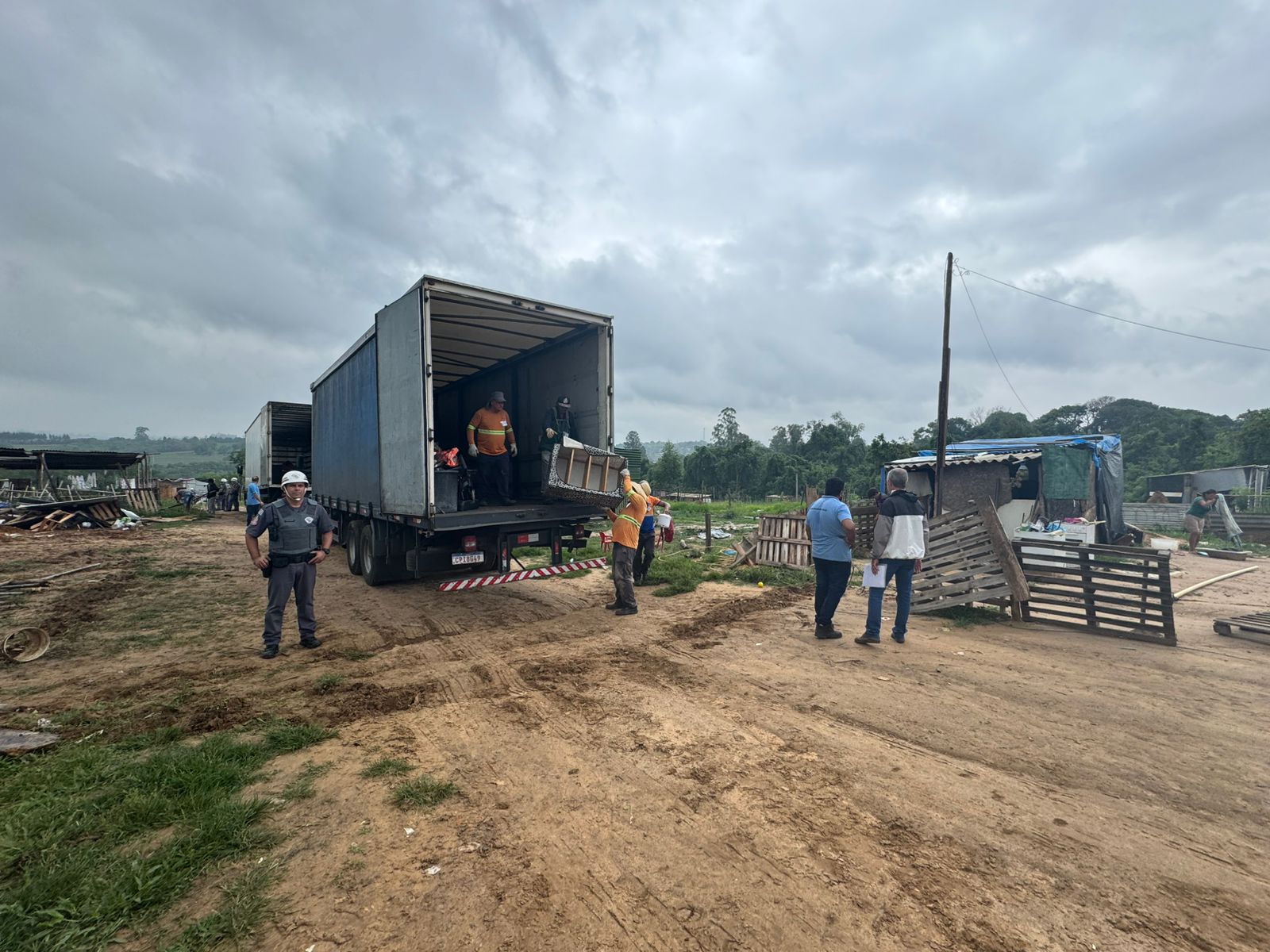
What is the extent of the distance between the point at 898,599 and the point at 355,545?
8162 mm

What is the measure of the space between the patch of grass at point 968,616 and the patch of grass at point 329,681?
6.41 meters

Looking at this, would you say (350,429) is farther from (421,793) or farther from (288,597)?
(421,793)

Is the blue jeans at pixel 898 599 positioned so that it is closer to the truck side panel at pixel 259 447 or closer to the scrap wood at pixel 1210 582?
the scrap wood at pixel 1210 582

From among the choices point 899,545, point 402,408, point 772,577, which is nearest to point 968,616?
point 899,545

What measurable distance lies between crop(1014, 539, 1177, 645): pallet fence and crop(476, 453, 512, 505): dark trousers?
6.70 meters

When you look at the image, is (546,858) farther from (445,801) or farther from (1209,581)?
(1209,581)

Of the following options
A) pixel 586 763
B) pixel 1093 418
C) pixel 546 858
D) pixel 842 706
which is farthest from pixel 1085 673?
pixel 1093 418

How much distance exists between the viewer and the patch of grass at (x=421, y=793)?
2.82 metres

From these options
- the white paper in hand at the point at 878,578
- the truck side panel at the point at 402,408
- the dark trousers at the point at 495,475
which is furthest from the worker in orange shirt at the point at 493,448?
the white paper in hand at the point at 878,578

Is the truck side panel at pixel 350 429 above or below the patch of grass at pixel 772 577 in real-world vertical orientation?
above

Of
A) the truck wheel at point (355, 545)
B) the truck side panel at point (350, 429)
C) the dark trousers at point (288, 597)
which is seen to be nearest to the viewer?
the dark trousers at point (288, 597)

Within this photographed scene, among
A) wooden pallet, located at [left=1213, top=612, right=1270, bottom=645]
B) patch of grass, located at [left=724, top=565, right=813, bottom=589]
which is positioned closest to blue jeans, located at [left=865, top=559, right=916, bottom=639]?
patch of grass, located at [left=724, top=565, right=813, bottom=589]

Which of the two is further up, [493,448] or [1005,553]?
[493,448]

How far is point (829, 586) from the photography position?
5.94 m
